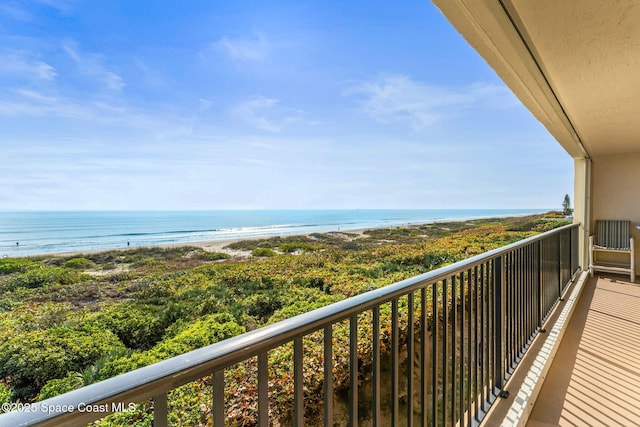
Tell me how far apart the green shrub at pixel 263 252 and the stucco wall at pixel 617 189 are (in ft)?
25.2

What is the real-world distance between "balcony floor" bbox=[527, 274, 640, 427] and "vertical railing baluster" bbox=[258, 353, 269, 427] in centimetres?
180

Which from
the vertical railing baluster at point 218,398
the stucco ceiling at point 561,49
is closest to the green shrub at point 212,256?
the stucco ceiling at point 561,49

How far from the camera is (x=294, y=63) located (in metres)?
6.59

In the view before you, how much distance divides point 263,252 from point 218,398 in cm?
934

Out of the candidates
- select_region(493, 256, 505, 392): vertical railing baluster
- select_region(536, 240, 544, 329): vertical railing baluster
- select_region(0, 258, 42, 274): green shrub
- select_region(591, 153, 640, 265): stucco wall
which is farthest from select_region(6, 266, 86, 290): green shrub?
select_region(591, 153, 640, 265): stucco wall

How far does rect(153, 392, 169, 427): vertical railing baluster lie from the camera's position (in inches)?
18.4

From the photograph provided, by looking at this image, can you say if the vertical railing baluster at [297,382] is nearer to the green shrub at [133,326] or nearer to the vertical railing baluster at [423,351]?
the vertical railing baluster at [423,351]

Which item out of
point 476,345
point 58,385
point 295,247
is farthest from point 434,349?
point 295,247

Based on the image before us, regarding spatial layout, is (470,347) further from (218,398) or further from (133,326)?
(133,326)

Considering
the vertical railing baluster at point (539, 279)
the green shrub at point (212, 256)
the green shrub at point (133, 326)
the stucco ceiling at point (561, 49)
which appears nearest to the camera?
the stucco ceiling at point (561, 49)

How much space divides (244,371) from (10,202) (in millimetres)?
5787

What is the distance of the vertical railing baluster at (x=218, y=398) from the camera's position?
1.77 ft

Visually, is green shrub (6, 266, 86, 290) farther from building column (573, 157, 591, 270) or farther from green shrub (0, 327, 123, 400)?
building column (573, 157, 591, 270)

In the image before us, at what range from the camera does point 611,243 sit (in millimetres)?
4875
